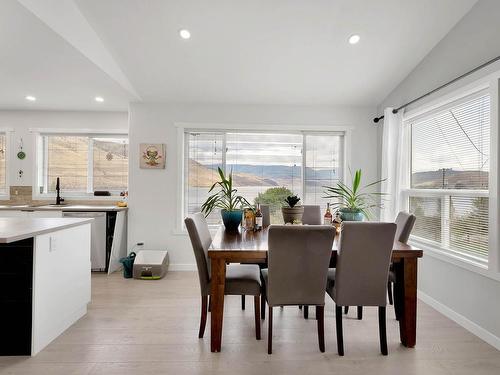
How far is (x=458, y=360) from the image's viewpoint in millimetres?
2062

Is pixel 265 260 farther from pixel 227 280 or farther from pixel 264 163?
pixel 264 163

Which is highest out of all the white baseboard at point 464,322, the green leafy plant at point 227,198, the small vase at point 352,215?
the green leafy plant at point 227,198

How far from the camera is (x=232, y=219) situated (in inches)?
112

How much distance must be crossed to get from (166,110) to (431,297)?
3909 mm

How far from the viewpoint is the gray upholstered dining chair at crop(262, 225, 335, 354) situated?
197cm

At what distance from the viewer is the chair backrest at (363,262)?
2.01 meters

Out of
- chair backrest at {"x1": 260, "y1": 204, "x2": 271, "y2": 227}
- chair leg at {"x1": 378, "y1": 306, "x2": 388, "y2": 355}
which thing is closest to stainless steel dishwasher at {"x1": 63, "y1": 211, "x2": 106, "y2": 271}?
chair backrest at {"x1": 260, "y1": 204, "x2": 271, "y2": 227}

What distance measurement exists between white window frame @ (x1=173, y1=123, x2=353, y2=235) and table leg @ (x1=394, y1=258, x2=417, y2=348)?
2217 mm

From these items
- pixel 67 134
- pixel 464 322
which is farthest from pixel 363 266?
pixel 67 134

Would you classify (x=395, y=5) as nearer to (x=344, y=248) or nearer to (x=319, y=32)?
(x=319, y=32)

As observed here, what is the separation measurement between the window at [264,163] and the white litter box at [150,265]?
2.42ft

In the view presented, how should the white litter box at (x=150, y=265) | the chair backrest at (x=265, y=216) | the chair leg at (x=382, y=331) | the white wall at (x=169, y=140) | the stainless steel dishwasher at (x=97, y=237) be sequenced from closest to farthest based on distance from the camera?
the chair leg at (x=382, y=331) → the chair backrest at (x=265, y=216) → the white litter box at (x=150, y=265) → the stainless steel dishwasher at (x=97, y=237) → the white wall at (x=169, y=140)

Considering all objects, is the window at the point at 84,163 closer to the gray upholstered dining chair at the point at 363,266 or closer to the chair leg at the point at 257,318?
the chair leg at the point at 257,318

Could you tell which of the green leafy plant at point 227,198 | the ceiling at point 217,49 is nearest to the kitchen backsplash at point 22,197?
the ceiling at point 217,49
